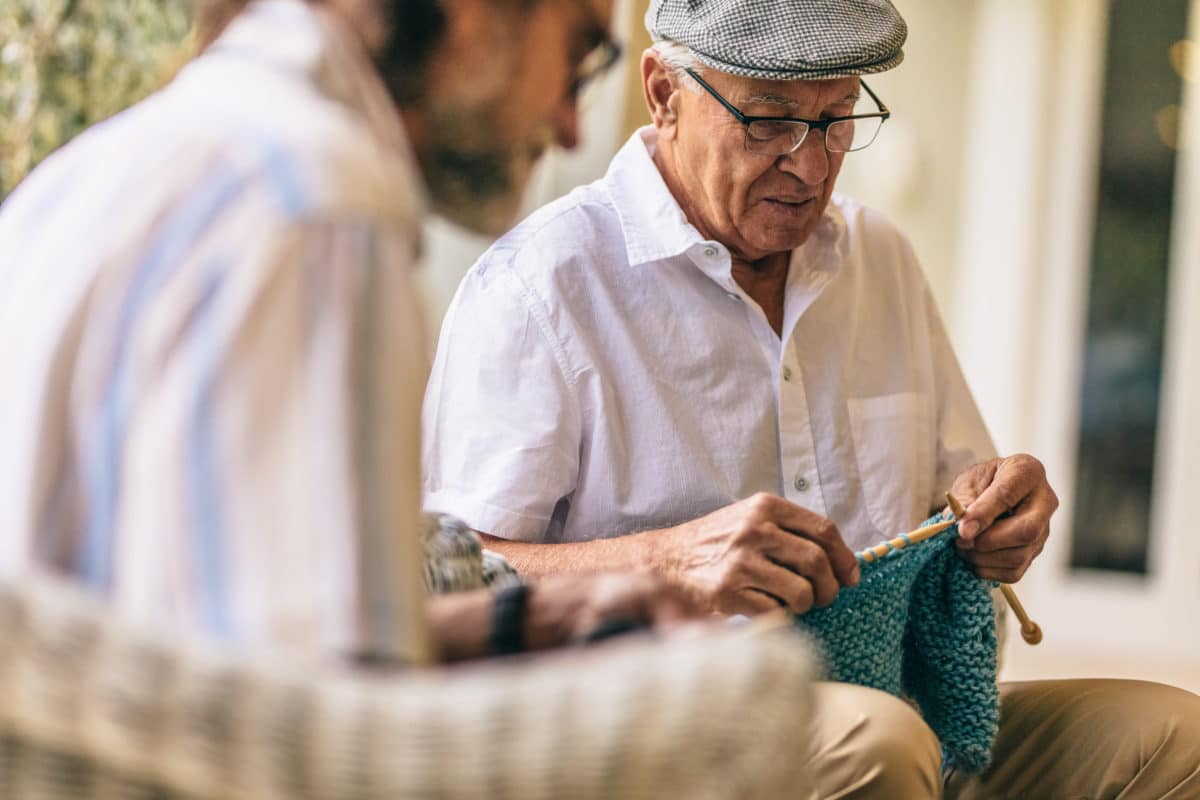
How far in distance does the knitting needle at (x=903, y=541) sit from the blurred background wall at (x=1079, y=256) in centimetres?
Answer: 300

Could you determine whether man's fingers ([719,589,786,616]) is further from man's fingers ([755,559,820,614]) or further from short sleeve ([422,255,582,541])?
short sleeve ([422,255,582,541])

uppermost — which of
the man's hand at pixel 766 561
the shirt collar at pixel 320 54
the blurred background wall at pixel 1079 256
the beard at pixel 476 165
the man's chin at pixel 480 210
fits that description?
the shirt collar at pixel 320 54

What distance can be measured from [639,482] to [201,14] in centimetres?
83

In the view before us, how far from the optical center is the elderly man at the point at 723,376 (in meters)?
1.57

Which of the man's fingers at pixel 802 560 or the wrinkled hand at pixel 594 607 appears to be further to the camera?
the man's fingers at pixel 802 560

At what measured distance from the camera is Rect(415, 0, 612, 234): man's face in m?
0.88

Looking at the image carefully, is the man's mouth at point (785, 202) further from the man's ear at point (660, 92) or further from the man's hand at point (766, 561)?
the man's hand at point (766, 561)

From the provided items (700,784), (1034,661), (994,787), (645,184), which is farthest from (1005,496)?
(1034,661)

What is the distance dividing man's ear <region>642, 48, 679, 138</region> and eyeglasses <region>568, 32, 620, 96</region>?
0.78m

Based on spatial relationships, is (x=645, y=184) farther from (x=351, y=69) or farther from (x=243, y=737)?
(x=243, y=737)

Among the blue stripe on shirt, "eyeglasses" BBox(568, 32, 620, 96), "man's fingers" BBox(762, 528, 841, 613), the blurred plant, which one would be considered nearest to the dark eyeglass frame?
"eyeglasses" BBox(568, 32, 620, 96)

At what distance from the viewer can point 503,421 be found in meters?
1.58

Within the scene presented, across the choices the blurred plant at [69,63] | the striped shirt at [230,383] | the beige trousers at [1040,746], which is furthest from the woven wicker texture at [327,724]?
the blurred plant at [69,63]

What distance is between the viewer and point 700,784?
2.19 ft
